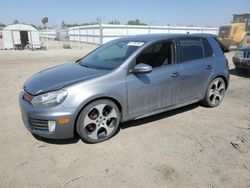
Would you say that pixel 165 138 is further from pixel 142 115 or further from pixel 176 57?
pixel 176 57

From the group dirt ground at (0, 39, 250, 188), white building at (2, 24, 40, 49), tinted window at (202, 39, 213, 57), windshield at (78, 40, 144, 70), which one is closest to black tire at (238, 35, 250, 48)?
tinted window at (202, 39, 213, 57)

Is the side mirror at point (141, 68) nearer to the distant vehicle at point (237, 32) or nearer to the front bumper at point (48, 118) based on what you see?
the front bumper at point (48, 118)

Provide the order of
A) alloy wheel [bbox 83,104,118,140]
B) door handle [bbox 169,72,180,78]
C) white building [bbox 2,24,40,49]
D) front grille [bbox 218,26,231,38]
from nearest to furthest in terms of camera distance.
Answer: alloy wheel [bbox 83,104,118,140] → door handle [bbox 169,72,180,78] → front grille [bbox 218,26,231,38] → white building [bbox 2,24,40,49]

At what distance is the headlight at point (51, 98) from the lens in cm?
343

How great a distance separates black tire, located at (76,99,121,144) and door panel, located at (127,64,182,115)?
0.34 meters

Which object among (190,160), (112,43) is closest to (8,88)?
(112,43)

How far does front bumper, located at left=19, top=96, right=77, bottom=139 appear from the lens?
3.40 meters

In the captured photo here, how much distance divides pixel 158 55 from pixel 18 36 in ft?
79.2

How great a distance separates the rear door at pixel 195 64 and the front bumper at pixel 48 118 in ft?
7.49

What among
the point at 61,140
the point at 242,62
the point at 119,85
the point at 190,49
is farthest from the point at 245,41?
the point at 61,140

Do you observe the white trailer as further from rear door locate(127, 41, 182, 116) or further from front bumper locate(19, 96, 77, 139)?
front bumper locate(19, 96, 77, 139)

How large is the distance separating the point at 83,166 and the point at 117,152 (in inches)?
22.2

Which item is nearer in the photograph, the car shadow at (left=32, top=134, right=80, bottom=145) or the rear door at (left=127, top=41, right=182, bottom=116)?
the car shadow at (left=32, top=134, right=80, bottom=145)

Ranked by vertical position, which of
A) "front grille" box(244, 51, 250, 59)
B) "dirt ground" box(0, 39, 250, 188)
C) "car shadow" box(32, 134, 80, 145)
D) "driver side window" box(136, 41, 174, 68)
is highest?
"driver side window" box(136, 41, 174, 68)
